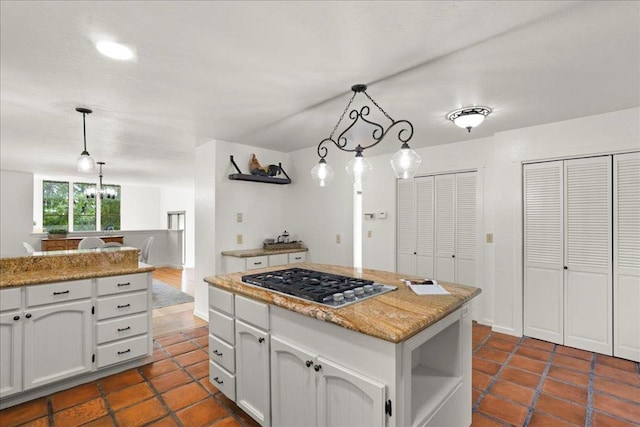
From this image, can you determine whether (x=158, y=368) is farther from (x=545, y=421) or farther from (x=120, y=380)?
(x=545, y=421)

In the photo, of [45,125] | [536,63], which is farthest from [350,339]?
[45,125]

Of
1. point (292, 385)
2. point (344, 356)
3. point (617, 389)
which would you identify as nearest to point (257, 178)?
point (292, 385)

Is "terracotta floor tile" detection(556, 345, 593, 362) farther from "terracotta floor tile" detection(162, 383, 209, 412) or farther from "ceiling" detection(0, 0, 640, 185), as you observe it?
"terracotta floor tile" detection(162, 383, 209, 412)

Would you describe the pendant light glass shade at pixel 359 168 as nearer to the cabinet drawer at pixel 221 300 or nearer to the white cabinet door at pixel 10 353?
the cabinet drawer at pixel 221 300

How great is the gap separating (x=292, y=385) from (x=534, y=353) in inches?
104

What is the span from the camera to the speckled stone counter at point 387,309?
4.32ft

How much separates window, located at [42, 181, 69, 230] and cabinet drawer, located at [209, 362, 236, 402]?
817 centimetres

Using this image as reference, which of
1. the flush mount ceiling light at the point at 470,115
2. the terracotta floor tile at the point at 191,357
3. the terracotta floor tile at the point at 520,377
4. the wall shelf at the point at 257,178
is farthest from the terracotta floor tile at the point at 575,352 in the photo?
the wall shelf at the point at 257,178

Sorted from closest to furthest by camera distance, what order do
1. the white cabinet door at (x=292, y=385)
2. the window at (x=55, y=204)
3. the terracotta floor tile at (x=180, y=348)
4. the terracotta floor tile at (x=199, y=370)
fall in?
the white cabinet door at (x=292, y=385), the terracotta floor tile at (x=199, y=370), the terracotta floor tile at (x=180, y=348), the window at (x=55, y=204)

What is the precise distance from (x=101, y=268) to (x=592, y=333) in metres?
4.67

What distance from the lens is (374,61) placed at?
1.92 meters

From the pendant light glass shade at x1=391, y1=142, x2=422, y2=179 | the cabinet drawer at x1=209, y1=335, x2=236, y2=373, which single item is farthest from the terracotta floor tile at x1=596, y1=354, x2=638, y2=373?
the cabinet drawer at x1=209, y1=335, x2=236, y2=373

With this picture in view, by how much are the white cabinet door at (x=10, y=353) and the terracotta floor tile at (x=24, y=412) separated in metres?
0.12

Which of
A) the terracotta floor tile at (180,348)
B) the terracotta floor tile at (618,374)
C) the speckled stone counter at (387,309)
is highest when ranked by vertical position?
the speckled stone counter at (387,309)
